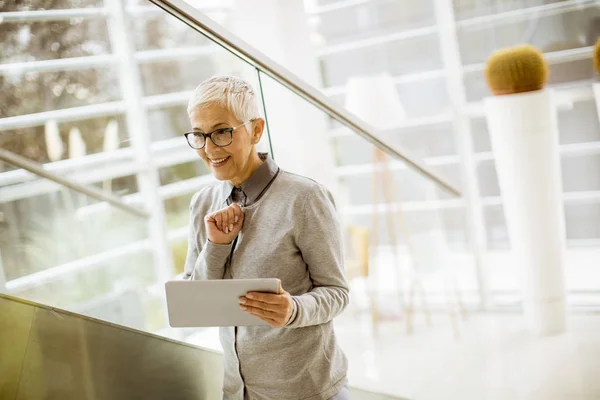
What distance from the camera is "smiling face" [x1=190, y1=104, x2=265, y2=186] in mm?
1665

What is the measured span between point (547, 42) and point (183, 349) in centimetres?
222

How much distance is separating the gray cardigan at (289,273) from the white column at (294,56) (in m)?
2.40

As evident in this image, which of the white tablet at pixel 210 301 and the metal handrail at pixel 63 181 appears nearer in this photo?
the white tablet at pixel 210 301

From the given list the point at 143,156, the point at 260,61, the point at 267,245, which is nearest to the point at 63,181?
the point at 143,156

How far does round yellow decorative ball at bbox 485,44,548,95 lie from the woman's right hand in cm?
158

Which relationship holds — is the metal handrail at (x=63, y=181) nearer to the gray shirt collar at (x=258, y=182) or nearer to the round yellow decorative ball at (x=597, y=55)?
the gray shirt collar at (x=258, y=182)

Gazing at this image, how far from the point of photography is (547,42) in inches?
129

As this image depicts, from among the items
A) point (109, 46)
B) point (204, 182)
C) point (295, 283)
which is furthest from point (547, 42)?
point (295, 283)

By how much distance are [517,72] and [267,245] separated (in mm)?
1626

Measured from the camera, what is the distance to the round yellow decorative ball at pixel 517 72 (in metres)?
2.81

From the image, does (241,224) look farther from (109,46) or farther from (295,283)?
(109,46)

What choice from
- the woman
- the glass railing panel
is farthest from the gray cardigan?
the glass railing panel

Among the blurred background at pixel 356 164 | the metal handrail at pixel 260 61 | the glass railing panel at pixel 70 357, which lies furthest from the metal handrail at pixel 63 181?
the metal handrail at pixel 260 61

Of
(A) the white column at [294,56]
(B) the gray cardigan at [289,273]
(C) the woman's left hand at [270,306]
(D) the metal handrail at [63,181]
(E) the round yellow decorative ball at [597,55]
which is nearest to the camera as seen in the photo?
(C) the woman's left hand at [270,306]
